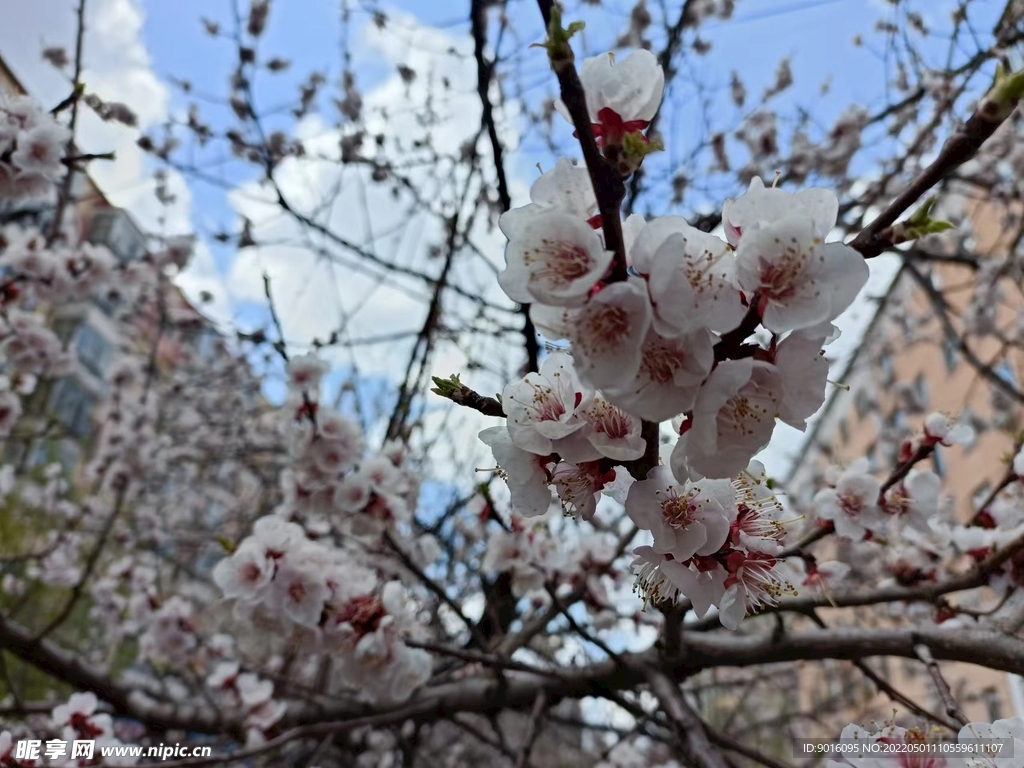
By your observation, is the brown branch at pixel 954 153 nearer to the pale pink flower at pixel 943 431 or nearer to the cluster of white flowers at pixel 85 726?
the pale pink flower at pixel 943 431

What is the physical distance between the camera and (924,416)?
164 inches

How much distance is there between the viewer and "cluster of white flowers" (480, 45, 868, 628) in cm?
75

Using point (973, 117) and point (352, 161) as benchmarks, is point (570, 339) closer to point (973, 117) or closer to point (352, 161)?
point (973, 117)

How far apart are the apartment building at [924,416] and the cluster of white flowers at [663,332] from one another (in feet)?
4.84

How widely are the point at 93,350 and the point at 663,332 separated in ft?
60.7

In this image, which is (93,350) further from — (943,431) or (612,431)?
(612,431)

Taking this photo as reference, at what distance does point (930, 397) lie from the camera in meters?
16.5

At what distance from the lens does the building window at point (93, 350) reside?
620 inches

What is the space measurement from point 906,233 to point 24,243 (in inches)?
148

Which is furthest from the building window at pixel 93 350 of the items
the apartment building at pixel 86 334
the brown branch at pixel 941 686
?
the brown branch at pixel 941 686

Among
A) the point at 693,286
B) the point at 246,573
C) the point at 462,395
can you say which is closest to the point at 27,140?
the point at 246,573

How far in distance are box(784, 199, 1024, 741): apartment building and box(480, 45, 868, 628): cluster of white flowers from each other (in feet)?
4.84

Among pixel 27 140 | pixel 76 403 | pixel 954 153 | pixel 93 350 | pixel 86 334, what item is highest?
pixel 86 334

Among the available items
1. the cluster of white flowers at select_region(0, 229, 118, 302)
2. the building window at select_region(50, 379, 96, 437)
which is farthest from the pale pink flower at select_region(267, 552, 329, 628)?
the building window at select_region(50, 379, 96, 437)
